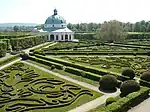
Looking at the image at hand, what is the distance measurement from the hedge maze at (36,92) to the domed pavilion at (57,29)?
236ft

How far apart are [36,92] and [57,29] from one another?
3484 inches

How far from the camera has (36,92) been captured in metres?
24.9

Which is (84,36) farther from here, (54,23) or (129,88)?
(129,88)

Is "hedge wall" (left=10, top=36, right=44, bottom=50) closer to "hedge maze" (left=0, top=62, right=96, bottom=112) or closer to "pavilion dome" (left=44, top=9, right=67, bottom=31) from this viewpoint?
"hedge maze" (left=0, top=62, right=96, bottom=112)

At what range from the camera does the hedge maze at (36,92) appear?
21.4 m

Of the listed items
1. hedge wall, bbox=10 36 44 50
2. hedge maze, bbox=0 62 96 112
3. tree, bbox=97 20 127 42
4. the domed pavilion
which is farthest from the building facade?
Result: hedge maze, bbox=0 62 96 112

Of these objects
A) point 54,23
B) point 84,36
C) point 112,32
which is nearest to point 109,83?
point 112,32

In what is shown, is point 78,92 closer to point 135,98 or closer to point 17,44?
point 135,98

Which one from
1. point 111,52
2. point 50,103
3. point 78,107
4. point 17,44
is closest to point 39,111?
point 50,103

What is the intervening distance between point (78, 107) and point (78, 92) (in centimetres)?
401

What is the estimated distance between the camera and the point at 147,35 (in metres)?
102

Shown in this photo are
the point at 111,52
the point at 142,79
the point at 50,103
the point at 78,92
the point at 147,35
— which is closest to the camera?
the point at 50,103

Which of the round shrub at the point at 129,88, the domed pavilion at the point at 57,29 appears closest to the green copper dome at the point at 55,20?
the domed pavilion at the point at 57,29

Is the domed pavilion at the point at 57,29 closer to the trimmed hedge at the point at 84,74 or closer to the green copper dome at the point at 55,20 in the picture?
the green copper dome at the point at 55,20
